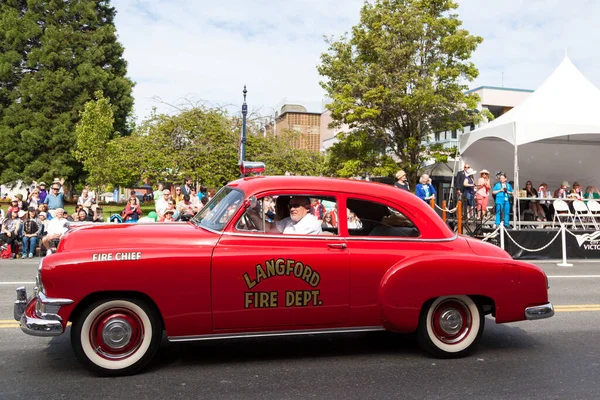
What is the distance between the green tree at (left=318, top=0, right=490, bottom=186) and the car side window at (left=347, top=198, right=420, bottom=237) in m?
18.0

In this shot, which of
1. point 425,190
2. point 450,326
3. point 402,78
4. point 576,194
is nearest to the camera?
point 450,326

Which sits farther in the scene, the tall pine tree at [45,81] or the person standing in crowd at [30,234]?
the tall pine tree at [45,81]

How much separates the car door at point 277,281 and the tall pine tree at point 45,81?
139 ft

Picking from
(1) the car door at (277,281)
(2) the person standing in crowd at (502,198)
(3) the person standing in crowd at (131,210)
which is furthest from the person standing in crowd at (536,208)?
(1) the car door at (277,281)

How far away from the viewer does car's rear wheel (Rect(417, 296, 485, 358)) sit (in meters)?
5.07

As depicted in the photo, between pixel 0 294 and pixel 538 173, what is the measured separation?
59.8 ft

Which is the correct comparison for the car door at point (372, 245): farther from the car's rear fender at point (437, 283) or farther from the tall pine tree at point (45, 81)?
the tall pine tree at point (45, 81)

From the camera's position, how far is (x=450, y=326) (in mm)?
5133

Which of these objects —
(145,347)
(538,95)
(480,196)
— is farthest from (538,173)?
(145,347)

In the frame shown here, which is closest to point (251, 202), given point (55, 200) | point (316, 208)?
point (316, 208)

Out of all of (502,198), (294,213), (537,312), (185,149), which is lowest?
(537,312)

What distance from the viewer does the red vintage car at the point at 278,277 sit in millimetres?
4367

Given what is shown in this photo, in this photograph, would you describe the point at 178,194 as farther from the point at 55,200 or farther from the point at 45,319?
the point at 45,319

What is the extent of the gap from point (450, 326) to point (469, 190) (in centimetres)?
1226
